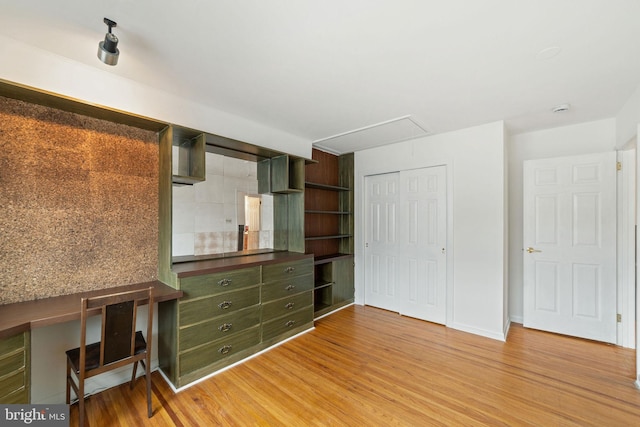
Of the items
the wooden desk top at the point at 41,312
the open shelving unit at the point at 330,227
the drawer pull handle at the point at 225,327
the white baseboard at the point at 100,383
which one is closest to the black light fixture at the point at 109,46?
the wooden desk top at the point at 41,312

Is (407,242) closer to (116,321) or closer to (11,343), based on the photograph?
(116,321)

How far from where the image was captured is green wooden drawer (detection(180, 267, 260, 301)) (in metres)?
2.20

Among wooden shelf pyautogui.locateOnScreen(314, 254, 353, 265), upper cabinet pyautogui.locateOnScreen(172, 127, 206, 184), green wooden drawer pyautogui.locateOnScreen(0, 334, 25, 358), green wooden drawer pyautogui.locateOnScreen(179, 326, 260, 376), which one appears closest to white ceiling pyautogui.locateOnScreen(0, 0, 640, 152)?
upper cabinet pyautogui.locateOnScreen(172, 127, 206, 184)

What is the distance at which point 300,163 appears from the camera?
11.1 ft

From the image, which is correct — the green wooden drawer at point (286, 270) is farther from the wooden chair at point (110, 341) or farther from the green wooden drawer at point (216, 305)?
the wooden chair at point (110, 341)

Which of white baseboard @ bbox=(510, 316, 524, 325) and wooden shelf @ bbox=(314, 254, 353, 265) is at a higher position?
wooden shelf @ bbox=(314, 254, 353, 265)

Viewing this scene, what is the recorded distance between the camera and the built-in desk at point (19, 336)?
1.41 meters

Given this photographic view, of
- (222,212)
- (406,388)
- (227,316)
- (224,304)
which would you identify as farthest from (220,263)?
(406,388)

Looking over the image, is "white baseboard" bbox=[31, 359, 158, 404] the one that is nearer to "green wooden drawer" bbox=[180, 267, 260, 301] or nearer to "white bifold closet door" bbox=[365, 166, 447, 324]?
"green wooden drawer" bbox=[180, 267, 260, 301]

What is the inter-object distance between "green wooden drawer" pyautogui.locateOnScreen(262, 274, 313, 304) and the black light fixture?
2142mm

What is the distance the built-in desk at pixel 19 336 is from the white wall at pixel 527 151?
4.54 m

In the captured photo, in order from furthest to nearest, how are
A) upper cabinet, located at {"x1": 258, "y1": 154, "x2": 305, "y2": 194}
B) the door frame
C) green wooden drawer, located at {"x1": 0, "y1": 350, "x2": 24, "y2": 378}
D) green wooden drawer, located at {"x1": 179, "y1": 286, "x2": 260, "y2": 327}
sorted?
the door frame < upper cabinet, located at {"x1": 258, "y1": 154, "x2": 305, "y2": 194} < green wooden drawer, located at {"x1": 179, "y1": 286, "x2": 260, "y2": 327} < green wooden drawer, located at {"x1": 0, "y1": 350, "x2": 24, "y2": 378}

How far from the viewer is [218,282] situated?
7.82 feet

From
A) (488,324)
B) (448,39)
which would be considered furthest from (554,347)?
(448,39)
